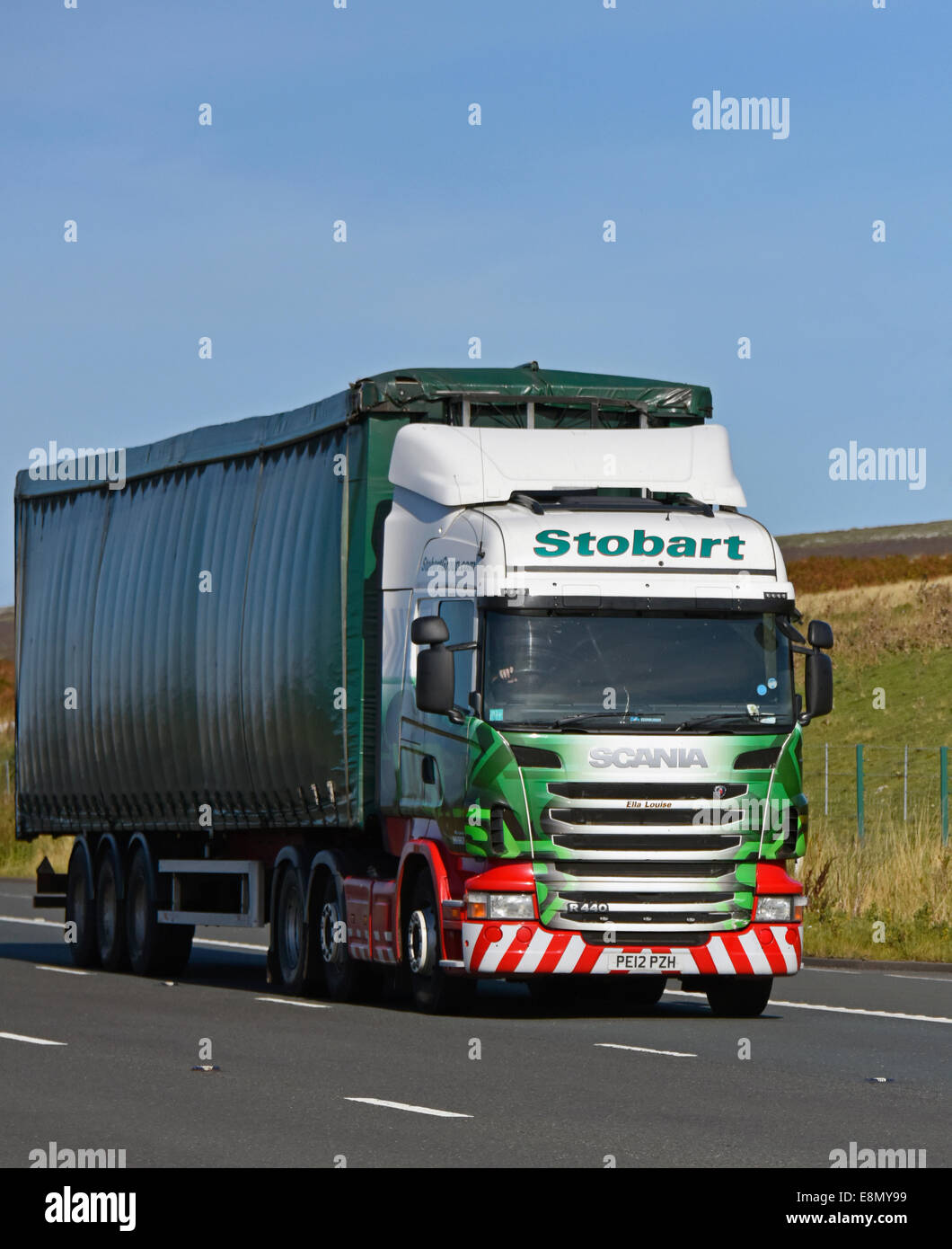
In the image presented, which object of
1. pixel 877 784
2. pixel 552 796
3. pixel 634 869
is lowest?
pixel 634 869

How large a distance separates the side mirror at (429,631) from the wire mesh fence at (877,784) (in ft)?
67.8

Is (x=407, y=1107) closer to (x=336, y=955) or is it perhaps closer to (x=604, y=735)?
(x=604, y=735)

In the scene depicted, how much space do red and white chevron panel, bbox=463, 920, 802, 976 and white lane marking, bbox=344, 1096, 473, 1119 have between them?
3962mm

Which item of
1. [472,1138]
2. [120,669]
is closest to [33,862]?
[120,669]

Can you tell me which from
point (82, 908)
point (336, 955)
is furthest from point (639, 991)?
point (82, 908)

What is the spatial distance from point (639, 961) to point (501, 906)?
102 centimetres

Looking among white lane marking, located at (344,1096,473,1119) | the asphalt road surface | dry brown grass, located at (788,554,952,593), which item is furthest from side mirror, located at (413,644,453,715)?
dry brown grass, located at (788,554,952,593)

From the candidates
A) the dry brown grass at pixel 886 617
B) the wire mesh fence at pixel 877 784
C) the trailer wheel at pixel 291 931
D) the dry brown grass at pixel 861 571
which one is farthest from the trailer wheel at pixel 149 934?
the dry brown grass at pixel 861 571

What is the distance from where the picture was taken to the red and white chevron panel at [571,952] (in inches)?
651

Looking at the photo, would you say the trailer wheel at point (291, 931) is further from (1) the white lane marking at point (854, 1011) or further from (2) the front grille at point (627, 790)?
(2) the front grille at point (627, 790)

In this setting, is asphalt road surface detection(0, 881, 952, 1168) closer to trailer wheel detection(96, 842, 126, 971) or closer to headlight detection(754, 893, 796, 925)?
headlight detection(754, 893, 796, 925)

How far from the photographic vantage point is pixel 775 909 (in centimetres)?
1700

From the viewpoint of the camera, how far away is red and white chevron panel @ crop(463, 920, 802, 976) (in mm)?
16531
